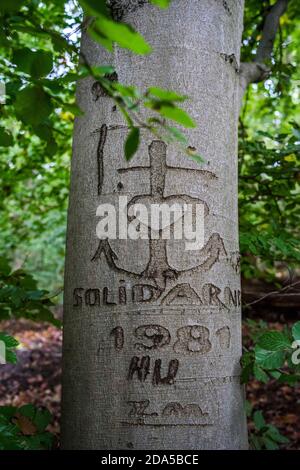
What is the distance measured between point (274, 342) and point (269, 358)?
5cm

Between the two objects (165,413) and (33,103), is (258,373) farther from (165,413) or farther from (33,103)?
(33,103)

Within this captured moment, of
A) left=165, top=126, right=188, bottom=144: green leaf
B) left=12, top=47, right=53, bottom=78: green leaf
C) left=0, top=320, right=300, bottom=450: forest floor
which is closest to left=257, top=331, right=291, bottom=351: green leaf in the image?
left=165, top=126, right=188, bottom=144: green leaf

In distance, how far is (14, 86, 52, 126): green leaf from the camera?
2.63ft

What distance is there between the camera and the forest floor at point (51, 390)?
3.55m

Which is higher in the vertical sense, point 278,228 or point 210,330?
point 278,228

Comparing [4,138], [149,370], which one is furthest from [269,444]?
[4,138]

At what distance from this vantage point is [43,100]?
0.82 m

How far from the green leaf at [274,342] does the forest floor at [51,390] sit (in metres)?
2.11

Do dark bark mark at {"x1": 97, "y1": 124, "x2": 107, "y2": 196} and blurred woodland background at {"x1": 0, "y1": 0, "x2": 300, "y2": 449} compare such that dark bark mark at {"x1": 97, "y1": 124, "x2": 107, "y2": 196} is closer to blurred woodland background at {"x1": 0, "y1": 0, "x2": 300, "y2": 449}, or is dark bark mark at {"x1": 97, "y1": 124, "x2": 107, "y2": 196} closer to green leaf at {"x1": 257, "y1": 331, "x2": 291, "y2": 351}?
blurred woodland background at {"x1": 0, "y1": 0, "x2": 300, "y2": 449}

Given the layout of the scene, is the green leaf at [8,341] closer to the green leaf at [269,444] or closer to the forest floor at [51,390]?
the green leaf at [269,444]

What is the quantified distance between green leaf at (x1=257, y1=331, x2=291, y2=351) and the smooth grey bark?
10cm

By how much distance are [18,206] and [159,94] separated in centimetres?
342
